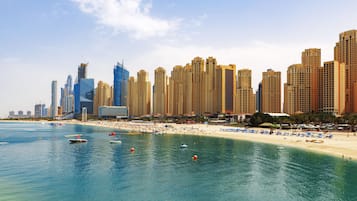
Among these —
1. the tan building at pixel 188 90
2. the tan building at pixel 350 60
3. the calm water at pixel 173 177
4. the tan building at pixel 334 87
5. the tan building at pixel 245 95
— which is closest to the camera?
the calm water at pixel 173 177

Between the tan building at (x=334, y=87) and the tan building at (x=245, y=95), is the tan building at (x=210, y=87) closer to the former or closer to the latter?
the tan building at (x=245, y=95)

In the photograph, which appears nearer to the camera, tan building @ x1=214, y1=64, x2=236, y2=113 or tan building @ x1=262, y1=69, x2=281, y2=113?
tan building @ x1=262, y1=69, x2=281, y2=113

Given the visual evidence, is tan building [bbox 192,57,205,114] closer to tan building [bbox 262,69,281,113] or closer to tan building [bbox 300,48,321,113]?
tan building [bbox 262,69,281,113]

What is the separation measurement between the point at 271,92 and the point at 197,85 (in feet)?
156

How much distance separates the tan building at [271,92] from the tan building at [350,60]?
1278 inches

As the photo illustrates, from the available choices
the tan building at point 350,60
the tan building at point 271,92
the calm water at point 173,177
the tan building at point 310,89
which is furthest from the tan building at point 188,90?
the calm water at point 173,177

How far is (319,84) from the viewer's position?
438 feet

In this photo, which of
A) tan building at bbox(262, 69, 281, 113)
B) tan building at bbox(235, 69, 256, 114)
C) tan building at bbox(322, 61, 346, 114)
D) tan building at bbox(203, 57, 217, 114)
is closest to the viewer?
tan building at bbox(322, 61, 346, 114)

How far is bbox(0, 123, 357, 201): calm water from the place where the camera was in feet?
88.0

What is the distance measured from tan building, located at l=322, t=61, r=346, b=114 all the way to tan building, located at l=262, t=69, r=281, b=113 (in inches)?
1218

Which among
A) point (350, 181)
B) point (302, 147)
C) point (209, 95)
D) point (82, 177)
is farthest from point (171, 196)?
point (209, 95)

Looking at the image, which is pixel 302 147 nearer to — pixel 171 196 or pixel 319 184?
pixel 319 184

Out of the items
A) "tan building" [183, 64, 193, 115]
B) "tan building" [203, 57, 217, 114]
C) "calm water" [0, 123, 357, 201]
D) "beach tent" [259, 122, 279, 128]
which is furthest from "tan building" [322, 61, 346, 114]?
"calm water" [0, 123, 357, 201]

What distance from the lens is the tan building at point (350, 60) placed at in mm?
127188
